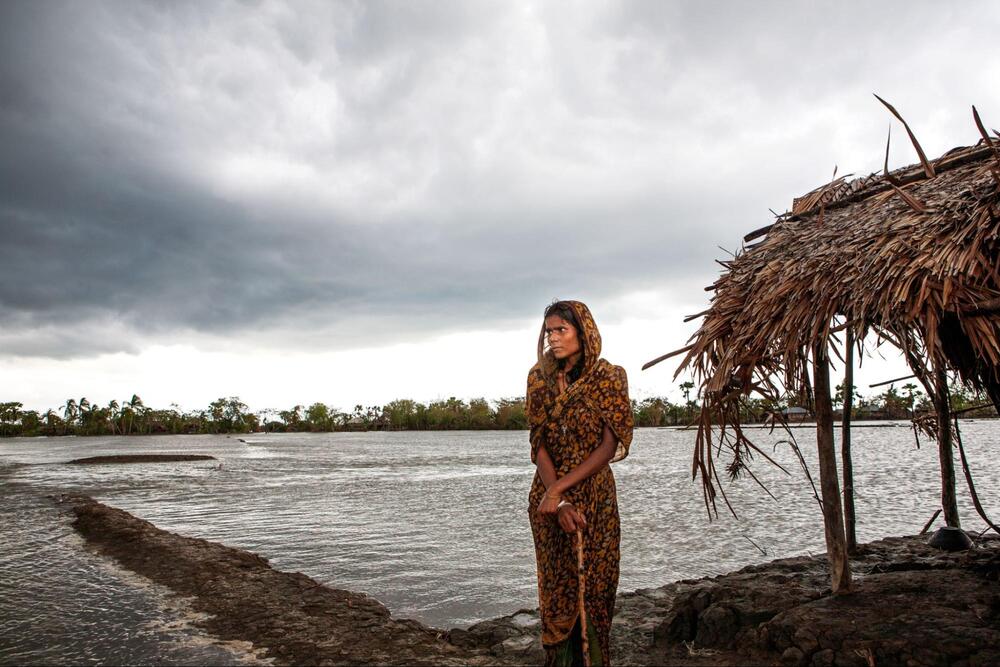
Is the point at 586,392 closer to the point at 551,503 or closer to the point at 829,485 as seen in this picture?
the point at 551,503

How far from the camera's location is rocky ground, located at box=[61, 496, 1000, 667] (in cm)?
344

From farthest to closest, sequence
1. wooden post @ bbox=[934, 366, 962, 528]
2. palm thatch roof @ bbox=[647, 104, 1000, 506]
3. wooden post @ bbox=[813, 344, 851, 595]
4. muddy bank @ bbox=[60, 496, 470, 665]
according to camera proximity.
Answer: wooden post @ bbox=[934, 366, 962, 528] < wooden post @ bbox=[813, 344, 851, 595] < muddy bank @ bbox=[60, 496, 470, 665] < palm thatch roof @ bbox=[647, 104, 1000, 506]

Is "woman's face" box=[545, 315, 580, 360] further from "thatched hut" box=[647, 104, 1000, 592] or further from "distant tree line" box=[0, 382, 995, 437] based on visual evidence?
"distant tree line" box=[0, 382, 995, 437]

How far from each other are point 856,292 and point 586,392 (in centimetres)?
192

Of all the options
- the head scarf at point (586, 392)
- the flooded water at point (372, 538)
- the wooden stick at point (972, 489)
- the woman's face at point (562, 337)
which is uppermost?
the woman's face at point (562, 337)

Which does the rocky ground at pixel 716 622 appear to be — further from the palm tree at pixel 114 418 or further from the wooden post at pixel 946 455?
the palm tree at pixel 114 418

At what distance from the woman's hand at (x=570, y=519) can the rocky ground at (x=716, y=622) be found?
5.60 ft

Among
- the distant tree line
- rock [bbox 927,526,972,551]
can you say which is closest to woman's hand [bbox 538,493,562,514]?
rock [bbox 927,526,972,551]

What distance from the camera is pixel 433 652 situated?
409 centimetres

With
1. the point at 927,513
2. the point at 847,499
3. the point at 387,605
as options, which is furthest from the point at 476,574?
the point at 927,513

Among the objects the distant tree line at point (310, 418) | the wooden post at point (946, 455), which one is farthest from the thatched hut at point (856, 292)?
the distant tree line at point (310, 418)

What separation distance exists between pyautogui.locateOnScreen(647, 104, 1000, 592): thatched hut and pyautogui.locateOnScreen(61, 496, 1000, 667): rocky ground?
0.60 m

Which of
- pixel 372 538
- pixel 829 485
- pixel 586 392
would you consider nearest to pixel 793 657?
pixel 829 485

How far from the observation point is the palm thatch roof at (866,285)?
128 inches
